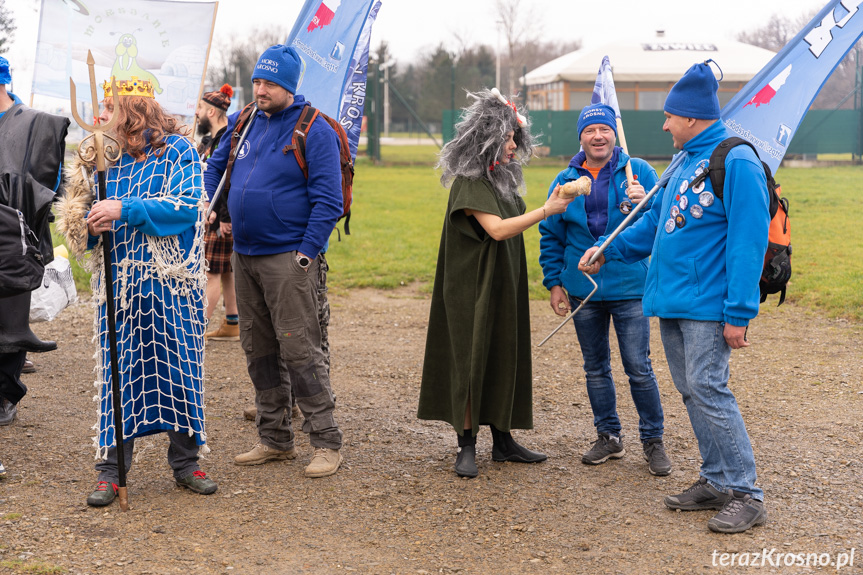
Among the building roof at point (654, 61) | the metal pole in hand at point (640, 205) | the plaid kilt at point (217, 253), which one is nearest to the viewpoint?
the metal pole in hand at point (640, 205)

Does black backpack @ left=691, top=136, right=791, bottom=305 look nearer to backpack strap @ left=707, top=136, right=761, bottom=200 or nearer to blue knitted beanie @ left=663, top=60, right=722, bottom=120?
backpack strap @ left=707, top=136, right=761, bottom=200

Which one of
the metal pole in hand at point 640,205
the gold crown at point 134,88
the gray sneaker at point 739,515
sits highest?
the gold crown at point 134,88

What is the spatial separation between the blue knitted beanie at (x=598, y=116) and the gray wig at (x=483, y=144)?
31 centimetres

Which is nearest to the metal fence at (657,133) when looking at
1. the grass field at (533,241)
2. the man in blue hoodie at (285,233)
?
the grass field at (533,241)

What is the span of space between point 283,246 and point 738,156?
212 cm

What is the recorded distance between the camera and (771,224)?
12.2 feet

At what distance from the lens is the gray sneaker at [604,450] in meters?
4.66

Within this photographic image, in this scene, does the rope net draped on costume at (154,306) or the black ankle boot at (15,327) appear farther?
the black ankle boot at (15,327)

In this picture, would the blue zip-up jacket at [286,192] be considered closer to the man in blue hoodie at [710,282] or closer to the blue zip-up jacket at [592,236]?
the blue zip-up jacket at [592,236]

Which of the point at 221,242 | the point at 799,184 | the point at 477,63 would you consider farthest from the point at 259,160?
the point at 477,63

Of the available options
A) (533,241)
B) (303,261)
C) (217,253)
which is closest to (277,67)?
(303,261)

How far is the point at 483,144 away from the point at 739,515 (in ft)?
6.79

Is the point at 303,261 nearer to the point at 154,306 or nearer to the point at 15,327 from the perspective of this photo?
the point at 154,306

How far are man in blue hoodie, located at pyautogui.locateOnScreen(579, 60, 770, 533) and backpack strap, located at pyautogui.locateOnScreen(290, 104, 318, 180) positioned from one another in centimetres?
169
